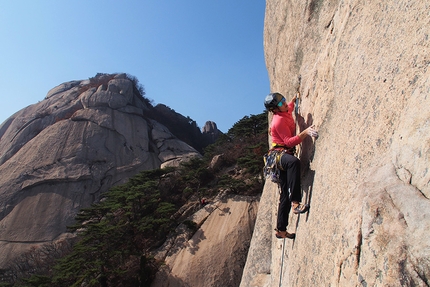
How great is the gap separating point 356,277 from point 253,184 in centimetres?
1310

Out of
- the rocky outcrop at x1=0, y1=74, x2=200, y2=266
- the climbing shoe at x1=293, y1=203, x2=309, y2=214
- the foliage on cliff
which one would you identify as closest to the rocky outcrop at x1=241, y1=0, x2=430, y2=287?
the climbing shoe at x1=293, y1=203, x2=309, y2=214

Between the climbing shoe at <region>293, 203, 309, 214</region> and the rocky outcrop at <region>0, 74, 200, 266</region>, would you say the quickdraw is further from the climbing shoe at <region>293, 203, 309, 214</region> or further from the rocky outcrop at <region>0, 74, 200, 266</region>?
the rocky outcrop at <region>0, 74, 200, 266</region>

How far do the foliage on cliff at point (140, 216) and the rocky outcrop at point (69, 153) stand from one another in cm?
313

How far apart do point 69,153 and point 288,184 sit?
23.3 m

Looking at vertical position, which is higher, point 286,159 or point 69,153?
point 69,153

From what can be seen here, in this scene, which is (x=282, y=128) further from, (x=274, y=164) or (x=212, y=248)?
(x=212, y=248)

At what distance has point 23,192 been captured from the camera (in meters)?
21.4

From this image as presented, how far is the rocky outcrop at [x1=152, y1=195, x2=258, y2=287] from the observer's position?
1227 cm

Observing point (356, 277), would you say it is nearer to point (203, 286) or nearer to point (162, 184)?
point (203, 286)

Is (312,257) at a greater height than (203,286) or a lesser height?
greater

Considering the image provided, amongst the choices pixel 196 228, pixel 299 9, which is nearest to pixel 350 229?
pixel 299 9

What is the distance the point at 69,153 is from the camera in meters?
24.0

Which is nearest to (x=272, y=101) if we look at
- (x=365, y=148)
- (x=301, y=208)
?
(x=301, y=208)

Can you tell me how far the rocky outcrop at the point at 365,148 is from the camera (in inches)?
64.6
